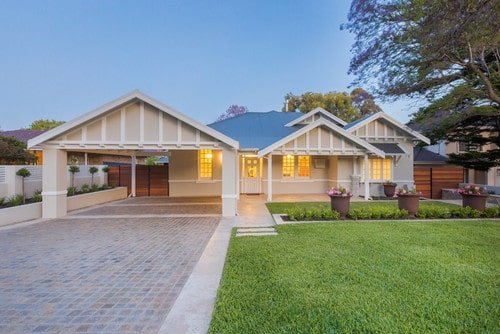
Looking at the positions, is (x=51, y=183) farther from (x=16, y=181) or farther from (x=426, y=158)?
(x=426, y=158)

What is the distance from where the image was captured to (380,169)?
16172mm

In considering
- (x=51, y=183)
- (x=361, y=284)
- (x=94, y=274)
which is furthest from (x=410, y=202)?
(x=51, y=183)

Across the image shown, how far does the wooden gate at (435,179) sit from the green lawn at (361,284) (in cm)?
982

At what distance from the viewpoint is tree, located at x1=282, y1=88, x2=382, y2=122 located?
31156 mm

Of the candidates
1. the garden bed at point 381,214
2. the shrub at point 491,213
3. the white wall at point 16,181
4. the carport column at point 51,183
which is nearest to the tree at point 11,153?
the white wall at point 16,181

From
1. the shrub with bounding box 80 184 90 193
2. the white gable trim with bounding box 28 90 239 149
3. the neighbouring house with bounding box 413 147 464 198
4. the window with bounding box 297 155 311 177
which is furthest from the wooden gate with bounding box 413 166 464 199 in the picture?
the shrub with bounding box 80 184 90 193

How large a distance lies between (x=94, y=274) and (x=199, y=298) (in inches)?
88.7

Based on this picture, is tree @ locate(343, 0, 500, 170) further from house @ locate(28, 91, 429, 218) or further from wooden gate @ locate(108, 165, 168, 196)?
wooden gate @ locate(108, 165, 168, 196)

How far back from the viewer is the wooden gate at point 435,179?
15930 millimetres

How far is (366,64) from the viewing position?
13070mm

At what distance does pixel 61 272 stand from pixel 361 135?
15117mm

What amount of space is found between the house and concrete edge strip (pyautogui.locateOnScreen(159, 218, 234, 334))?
16.7 ft

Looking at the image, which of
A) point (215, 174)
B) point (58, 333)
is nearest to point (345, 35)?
point (215, 174)

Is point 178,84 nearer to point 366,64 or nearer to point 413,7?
point 366,64
